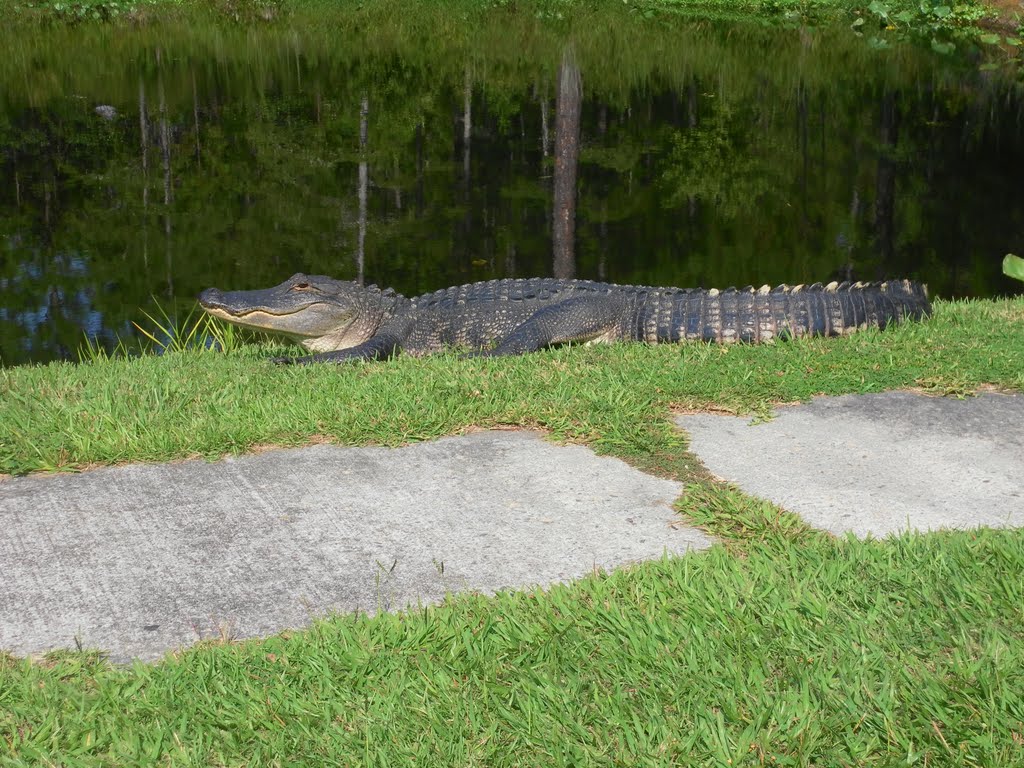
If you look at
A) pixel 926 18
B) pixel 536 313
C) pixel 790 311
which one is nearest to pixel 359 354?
pixel 536 313

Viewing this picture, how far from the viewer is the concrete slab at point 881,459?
11.4ft

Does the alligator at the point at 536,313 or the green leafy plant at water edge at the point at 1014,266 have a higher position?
the green leafy plant at water edge at the point at 1014,266

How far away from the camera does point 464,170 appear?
16.2m

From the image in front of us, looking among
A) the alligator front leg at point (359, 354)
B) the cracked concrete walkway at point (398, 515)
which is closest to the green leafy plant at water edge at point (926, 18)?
the alligator front leg at point (359, 354)

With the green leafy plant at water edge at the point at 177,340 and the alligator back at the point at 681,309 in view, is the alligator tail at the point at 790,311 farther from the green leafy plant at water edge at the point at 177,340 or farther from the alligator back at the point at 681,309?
the green leafy plant at water edge at the point at 177,340

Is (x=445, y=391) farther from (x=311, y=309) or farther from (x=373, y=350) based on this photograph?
(x=311, y=309)

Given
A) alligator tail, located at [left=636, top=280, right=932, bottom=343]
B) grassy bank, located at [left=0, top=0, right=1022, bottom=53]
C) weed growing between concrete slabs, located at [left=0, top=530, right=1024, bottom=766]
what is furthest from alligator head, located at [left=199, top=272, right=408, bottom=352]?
grassy bank, located at [left=0, top=0, right=1022, bottom=53]

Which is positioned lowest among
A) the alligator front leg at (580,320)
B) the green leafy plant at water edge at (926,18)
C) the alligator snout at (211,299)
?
the alligator front leg at (580,320)

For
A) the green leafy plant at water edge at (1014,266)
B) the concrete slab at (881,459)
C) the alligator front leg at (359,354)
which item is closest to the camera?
the green leafy plant at water edge at (1014,266)

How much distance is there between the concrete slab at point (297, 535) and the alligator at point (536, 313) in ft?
7.06

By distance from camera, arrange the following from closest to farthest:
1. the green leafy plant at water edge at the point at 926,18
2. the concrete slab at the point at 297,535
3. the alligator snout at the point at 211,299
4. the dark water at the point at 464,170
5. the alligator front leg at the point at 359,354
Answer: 1. the concrete slab at the point at 297,535
2. the alligator front leg at the point at 359,354
3. the alligator snout at the point at 211,299
4. the dark water at the point at 464,170
5. the green leafy plant at water edge at the point at 926,18

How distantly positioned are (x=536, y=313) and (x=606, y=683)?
421 cm

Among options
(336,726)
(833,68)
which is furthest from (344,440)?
(833,68)

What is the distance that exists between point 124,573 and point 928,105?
18.8m
